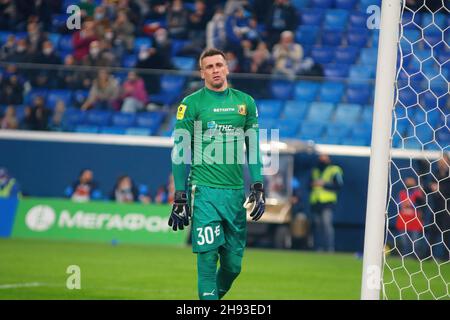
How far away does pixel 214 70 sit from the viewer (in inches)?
311

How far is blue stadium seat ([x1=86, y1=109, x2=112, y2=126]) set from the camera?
18797 millimetres

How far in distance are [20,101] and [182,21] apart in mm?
4233

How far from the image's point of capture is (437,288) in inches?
479

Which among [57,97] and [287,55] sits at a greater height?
[287,55]

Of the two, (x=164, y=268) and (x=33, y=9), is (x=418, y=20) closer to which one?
(x=33, y=9)

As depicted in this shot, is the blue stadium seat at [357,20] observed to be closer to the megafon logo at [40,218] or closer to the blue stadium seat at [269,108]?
the blue stadium seat at [269,108]

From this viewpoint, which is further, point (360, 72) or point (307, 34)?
point (307, 34)

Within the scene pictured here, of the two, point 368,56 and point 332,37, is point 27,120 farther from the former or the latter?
point 368,56

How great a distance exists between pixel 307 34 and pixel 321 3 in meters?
1.09

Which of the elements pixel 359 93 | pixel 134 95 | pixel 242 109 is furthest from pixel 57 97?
pixel 242 109

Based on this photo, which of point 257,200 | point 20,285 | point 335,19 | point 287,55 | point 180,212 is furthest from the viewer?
point 335,19

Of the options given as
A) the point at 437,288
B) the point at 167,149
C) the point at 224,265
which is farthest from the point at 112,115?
the point at 224,265

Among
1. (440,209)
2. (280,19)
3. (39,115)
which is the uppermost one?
(280,19)
